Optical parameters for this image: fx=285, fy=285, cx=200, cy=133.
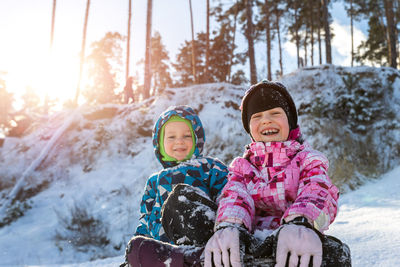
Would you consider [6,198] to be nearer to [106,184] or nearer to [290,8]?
[106,184]

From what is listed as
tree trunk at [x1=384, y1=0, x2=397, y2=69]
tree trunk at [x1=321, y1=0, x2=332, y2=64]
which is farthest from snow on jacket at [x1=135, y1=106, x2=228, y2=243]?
tree trunk at [x1=321, y1=0, x2=332, y2=64]

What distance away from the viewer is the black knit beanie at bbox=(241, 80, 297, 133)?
171 cm

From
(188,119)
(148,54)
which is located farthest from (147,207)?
(148,54)

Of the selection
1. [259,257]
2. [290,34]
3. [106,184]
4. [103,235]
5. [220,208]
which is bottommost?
[103,235]

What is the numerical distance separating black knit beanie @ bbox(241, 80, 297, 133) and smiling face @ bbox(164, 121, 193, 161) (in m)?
0.66

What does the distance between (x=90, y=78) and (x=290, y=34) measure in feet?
54.0

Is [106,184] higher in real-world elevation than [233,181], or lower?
lower

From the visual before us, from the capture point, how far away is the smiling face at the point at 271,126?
5.41 feet

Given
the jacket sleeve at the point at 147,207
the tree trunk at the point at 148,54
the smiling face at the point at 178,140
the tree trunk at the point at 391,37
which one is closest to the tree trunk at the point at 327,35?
the tree trunk at the point at 391,37

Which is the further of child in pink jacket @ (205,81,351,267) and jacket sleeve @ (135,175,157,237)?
jacket sleeve @ (135,175,157,237)

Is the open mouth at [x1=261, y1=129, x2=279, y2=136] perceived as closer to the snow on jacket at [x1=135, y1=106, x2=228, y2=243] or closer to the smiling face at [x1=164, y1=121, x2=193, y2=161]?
the snow on jacket at [x1=135, y1=106, x2=228, y2=243]

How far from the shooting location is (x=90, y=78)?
23250 millimetres

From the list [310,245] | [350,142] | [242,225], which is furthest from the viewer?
[350,142]

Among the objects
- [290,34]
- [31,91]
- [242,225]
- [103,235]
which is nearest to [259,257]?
[242,225]
